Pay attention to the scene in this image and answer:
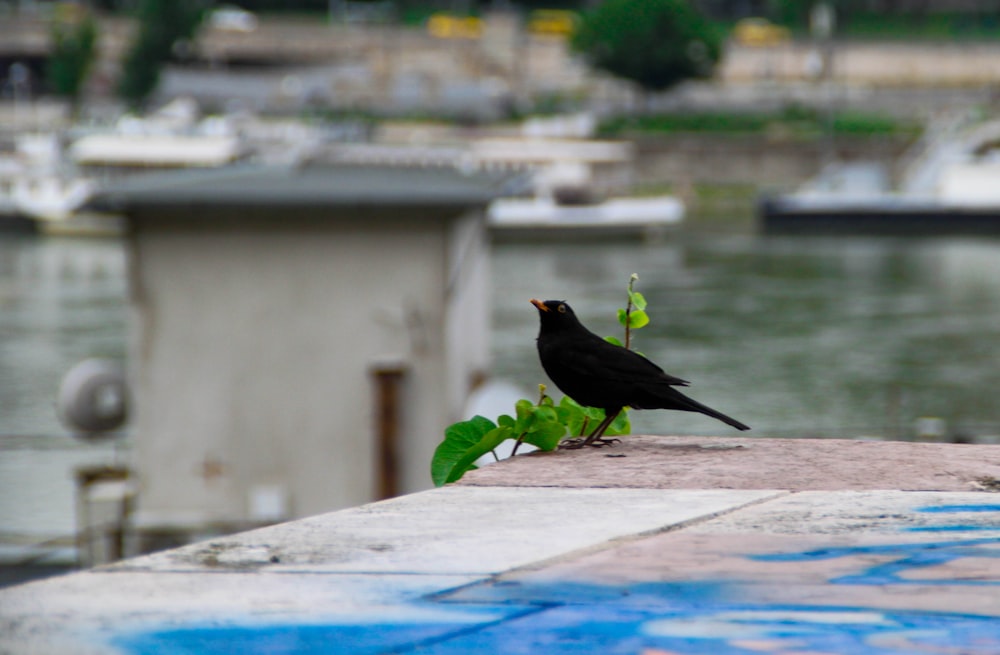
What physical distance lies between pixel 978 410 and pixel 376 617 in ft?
65.8

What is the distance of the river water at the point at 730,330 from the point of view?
18.6 meters

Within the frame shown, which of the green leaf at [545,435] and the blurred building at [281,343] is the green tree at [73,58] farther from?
the green leaf at [545,435]

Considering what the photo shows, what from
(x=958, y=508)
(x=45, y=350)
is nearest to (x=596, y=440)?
(x=958, y=508)

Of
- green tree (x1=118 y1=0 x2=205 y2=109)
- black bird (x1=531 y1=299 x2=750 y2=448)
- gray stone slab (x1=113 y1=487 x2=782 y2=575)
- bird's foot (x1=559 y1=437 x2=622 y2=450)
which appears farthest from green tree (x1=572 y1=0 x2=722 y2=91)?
gray stone slab (x1=113 y1=487 x2=782 y2=575)

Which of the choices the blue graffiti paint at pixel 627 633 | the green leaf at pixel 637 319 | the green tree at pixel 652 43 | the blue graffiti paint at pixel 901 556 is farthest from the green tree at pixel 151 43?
the blue graffiti paint at pixel 627 633

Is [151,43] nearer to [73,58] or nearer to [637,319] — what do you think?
[73,58]

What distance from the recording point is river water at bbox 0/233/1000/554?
18.6 meters

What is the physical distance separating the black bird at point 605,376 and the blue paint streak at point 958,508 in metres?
0.81

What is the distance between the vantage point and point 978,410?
70.7 ft

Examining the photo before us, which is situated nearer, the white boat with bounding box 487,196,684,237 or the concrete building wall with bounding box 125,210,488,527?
the concrete building wall with bounding box 125,210,488,527

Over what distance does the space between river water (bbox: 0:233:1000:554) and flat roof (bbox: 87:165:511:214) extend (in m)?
2.42

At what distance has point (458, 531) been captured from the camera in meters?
3.22

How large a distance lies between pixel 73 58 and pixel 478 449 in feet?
237

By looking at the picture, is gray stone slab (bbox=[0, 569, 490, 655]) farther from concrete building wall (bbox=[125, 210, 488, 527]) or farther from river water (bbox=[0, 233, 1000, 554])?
river water (bbox=[0, 233, 1000, 554])
